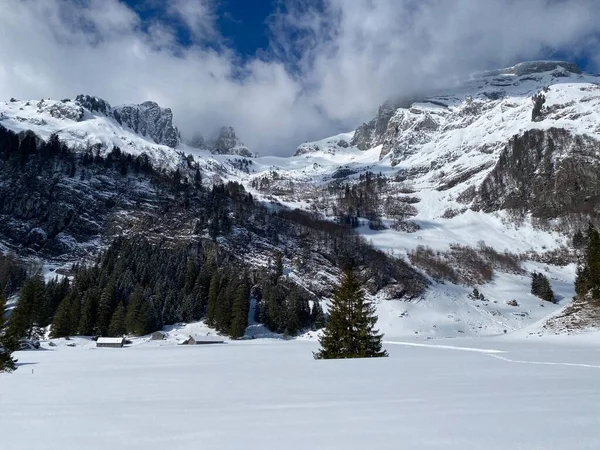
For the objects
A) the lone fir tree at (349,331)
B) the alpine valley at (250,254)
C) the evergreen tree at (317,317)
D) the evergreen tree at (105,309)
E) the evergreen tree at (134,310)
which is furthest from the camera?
the evergreen tree at (317,317)

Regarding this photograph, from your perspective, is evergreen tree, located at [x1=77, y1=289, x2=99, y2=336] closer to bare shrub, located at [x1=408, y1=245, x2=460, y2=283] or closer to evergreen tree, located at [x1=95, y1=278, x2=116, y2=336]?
evergreen tree, located at [x1=95, y1=278, x2=116, y2=336]

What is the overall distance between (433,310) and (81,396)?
4159 inches

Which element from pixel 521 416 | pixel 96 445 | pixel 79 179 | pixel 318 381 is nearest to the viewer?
pixel 96 445

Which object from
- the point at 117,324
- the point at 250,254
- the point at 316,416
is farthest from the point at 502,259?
the point at 316,416

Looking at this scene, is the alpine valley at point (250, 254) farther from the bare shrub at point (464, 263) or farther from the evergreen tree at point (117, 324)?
the bare shrub at point (464, 263)

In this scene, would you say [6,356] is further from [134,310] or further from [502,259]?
[502,259]

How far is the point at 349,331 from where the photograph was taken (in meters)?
25.8

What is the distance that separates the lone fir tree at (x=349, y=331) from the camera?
2469 centimetres

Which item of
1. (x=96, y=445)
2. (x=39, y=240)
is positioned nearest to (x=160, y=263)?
(x=39, y=240)

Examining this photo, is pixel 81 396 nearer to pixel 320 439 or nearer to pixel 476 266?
pixel 320 439

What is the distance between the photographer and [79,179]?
143625 millimetres

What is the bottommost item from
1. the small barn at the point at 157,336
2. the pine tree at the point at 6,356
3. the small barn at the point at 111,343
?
the small barn at the point at 111,343

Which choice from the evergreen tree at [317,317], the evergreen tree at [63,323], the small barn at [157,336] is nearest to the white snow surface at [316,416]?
the small barn at [157,336]

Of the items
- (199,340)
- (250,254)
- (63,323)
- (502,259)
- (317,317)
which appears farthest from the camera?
(502,259)
